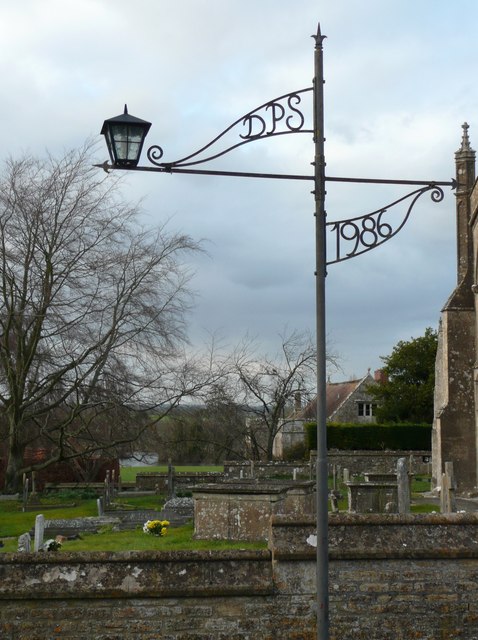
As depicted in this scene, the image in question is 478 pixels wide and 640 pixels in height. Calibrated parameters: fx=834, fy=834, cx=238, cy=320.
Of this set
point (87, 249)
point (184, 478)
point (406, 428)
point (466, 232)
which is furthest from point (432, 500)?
point (406, 428)

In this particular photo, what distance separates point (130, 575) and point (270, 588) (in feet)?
4.12

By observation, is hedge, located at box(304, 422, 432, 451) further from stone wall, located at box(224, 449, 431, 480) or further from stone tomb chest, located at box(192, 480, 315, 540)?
stone tomb chest, located at box(192, 480, 315, 540)

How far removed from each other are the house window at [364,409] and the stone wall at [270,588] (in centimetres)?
5703

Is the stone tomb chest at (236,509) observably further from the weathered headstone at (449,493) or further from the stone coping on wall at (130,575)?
the stone coping on wall at (130,575)

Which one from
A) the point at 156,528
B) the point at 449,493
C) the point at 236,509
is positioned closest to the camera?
the point at 236,509

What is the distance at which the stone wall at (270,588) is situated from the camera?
732cm

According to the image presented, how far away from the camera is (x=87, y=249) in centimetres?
3189

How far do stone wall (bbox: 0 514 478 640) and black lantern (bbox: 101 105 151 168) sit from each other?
3627mm

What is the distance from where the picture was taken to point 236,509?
16.2 metres

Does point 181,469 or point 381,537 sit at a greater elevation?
point 381,537

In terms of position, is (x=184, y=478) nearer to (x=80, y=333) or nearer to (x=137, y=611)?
(x=80, y=333)

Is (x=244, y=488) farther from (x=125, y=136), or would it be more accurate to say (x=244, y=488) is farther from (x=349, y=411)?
(x=349, y=411)

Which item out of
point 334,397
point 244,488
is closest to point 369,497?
point 244,488

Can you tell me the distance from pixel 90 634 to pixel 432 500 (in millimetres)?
21396
